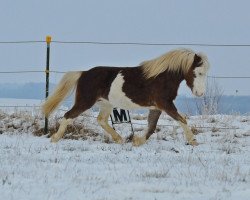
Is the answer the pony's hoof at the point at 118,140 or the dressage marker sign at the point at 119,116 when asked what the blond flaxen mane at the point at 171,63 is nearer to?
the pony's hoof at the point at 118,140

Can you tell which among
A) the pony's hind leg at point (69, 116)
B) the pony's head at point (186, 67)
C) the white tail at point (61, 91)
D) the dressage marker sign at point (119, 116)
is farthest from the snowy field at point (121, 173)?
the dressage marker sign at point (119, 116)

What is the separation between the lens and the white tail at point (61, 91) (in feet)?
29.4

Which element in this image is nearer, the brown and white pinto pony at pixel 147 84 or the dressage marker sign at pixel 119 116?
the brown and white pinto pony at pixel 147 84

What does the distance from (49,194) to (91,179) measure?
708 millimetres

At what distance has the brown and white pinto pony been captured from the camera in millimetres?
8211

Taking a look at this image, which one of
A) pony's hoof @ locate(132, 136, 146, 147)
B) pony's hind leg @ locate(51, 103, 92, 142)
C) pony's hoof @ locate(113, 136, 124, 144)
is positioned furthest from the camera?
pony's hoof @ locate(113, 136, 124, 144)

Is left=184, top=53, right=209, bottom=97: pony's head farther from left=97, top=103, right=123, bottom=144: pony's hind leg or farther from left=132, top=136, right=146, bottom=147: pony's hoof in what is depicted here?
left=97, top=103, right=123, bottom=144: pony's hind leg

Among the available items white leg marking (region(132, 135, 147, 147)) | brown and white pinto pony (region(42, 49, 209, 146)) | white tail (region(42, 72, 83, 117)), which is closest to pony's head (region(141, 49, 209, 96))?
brown and white pinto pony (region(42, 49, 209, 146))

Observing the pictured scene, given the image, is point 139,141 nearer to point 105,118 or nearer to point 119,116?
point 105,118

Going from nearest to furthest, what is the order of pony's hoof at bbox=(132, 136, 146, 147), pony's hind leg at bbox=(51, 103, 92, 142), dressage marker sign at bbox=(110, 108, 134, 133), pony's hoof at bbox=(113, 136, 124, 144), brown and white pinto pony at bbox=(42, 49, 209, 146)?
brown and white pinto pony at bbox=(42, 49, 209, 146), pony's hoof at bbox=(132, 136, 146, 147), pony's hind leg at bbox=(51, 103, 92, 142), pony's hoof at bbox=(113, 136, 124, 144), dressage marker sign at bbox=(110, 108, 134, 133)

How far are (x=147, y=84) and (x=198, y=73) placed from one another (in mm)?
820

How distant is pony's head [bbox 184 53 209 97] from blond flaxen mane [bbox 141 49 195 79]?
68 mm

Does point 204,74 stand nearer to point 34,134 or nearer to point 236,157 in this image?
point 236,157

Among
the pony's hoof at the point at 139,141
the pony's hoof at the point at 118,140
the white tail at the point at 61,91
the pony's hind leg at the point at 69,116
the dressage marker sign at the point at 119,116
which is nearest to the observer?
the pony's hoof at the point at 139,141
